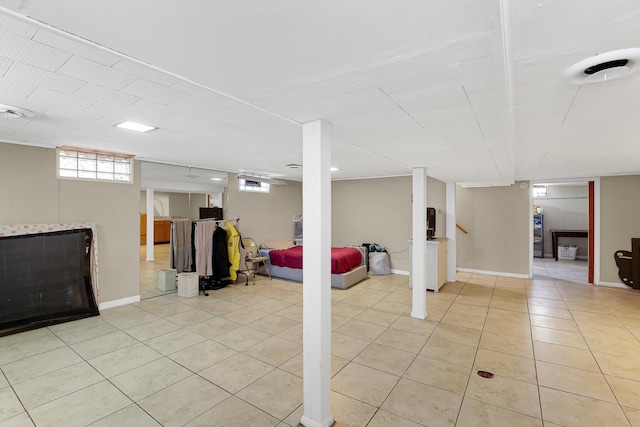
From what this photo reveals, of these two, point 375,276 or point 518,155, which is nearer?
point 518,155

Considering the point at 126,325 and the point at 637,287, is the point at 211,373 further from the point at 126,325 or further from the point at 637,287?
the point at 637,287

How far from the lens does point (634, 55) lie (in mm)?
1359

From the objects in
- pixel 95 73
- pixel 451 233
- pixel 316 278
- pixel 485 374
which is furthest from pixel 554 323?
pixel 95 73

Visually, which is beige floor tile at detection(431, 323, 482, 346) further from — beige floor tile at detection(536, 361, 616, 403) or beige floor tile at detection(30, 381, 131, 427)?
beige floor tile at detection(30, 381, 131, 427)

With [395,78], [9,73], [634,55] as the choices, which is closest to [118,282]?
[9,73]

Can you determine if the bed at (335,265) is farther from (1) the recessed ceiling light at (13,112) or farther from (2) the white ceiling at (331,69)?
(1) the recessed ceiling light at (13,112)

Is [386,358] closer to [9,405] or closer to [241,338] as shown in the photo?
[241,338]

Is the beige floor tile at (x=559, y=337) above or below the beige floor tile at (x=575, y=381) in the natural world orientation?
below

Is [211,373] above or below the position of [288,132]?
below

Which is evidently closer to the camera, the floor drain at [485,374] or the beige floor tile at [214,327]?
the floor drain at [485,374]

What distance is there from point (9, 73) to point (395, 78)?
7.48ft

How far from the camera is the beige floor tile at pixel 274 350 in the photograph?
301cm

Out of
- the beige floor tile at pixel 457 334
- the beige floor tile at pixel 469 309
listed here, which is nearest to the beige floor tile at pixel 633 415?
the beige floor tile at pixel 457 334

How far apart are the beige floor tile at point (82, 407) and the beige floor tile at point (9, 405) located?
0.12m
